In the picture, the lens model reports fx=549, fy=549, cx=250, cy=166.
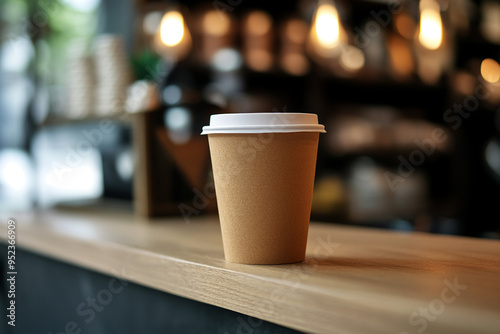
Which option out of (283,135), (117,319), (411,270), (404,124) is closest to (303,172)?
(283,135)

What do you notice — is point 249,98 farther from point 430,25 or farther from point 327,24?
point 430,25

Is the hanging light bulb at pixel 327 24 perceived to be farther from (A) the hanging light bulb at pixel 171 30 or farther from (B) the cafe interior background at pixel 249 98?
(A) the hanging light bulb at pixel 171 30

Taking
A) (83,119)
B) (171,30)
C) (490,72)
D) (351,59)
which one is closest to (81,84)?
(83,119)

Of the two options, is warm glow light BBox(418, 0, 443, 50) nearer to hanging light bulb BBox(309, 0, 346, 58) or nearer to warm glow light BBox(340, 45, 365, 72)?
hanging light bulb BBox(309, 0, 346, 58)

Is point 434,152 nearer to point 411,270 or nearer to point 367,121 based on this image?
point 367,121

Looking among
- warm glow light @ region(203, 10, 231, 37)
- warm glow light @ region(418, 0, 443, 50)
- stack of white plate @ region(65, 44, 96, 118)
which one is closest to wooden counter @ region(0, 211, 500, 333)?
stack of white plate @ region(65, 44, 96, 118)

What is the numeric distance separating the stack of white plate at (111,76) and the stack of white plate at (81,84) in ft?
0.15

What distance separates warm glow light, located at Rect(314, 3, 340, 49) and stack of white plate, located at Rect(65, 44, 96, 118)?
4.33 ft

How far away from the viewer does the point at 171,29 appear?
2676 millimetres

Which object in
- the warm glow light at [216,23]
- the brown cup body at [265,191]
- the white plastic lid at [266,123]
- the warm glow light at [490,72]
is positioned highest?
the warm glow light at [216,23]

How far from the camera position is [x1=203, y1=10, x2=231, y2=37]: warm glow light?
3.45 meters

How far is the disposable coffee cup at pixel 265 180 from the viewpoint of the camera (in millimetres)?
812

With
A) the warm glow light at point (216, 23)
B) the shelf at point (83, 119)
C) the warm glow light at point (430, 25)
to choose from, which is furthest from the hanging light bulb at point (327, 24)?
the shelf at point (83, 119)

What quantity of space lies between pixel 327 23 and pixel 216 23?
2.69 feet
